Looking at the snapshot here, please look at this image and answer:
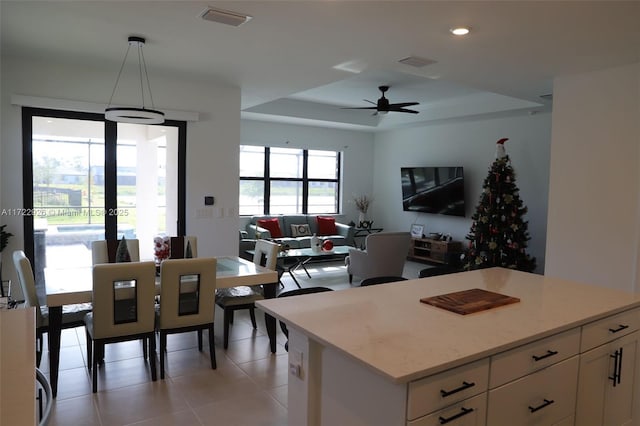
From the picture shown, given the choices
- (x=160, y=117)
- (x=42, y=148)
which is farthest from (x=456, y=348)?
(x=42, y=148)

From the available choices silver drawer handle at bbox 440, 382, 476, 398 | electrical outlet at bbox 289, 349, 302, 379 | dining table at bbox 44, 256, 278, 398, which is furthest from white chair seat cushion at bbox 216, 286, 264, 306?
silver drawer handle at bbox 440, 382, 476, 398

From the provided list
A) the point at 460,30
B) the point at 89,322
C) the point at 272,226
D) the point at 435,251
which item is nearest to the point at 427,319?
the point at 460,30

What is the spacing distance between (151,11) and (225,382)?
2696mm

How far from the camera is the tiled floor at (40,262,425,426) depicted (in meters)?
2.80

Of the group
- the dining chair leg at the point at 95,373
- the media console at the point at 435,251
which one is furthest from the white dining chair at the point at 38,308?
the media console at the point at 435,251

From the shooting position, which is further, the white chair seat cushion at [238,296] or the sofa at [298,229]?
the sofa at [298,229]

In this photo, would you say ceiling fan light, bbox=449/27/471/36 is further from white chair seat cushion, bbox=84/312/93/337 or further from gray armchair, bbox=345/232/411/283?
white chair seat cushion, bbox=84/312/93/337

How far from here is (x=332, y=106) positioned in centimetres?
852

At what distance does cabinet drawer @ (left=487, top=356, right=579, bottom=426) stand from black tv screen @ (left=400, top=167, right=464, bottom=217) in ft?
20.2

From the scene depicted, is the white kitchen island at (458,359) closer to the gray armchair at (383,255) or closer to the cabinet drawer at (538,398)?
the cabinet drawer at (538,398)

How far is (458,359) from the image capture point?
1571 mm

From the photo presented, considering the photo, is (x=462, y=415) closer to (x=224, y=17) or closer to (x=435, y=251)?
(x=224, y=17)

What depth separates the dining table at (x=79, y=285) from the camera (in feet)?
10.1

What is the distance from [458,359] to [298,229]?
7067mm
